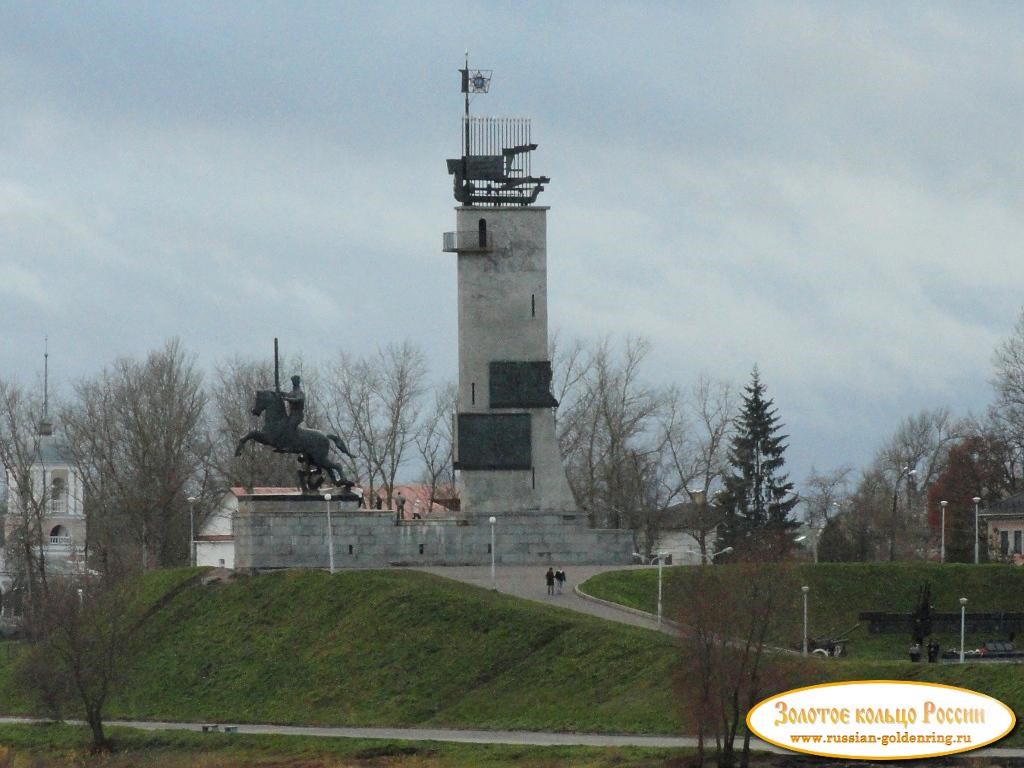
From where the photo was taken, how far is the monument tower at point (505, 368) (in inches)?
2474

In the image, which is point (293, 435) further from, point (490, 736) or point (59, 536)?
point (59, 536)

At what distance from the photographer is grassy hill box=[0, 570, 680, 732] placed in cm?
4662

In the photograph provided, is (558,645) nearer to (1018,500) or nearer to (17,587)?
(1018,500)

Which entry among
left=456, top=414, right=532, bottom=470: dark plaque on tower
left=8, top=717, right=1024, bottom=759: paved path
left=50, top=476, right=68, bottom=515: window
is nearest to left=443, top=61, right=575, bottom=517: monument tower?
left=456, top=414, right=532, bottom=470: dark plaque on tower

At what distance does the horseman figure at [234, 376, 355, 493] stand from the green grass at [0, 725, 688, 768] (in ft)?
42.5

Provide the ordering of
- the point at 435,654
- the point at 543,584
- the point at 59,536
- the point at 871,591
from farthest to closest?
the point at 59,536, the point at 543,584, the point at 871,591, the point at 435,654

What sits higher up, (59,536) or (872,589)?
(872,589)

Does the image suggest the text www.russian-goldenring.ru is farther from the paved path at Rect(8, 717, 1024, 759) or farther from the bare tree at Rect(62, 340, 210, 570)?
the bare tree at Rect(62, 340, 210, 570)

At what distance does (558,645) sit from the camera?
49656 mm

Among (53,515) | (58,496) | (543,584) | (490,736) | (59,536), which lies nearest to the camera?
(490,736)

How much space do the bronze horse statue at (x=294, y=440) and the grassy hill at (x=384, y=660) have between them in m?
3.47

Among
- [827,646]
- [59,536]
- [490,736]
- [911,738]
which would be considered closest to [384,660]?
[490,736]

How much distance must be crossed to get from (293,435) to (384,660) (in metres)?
10.3

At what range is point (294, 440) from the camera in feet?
198
